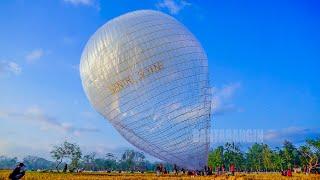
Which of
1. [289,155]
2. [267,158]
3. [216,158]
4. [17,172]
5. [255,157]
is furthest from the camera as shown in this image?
[255,157]

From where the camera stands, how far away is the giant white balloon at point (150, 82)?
22.1m

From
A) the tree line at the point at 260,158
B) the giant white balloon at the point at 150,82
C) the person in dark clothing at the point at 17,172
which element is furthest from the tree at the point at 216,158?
the person in dark clothing at the point at 17,172

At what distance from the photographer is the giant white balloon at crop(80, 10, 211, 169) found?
869 inches

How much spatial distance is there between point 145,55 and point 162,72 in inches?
53.7

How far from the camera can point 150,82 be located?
874 inches

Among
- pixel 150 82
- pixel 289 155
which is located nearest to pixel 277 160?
pixel 289 155

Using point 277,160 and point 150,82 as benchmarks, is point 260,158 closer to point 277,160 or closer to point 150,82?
point 277,160

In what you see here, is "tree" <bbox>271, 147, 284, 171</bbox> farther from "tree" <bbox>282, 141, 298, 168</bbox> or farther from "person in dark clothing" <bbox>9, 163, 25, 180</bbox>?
"person in dark clothing" <bbox>9, 163, 25, 180</bbox>

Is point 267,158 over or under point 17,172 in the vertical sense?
over

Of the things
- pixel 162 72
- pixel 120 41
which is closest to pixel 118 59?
pixel 120 41

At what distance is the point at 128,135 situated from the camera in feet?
80.8

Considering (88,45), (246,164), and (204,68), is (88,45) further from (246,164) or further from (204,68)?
(246,164)

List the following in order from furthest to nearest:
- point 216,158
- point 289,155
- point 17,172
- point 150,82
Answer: point 216,158 → point 289,155 → point 150,82 → point 17,172

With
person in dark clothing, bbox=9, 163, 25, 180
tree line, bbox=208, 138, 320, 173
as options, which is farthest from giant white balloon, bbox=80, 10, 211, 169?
tree line, bbox=208, 138, 320, 173
